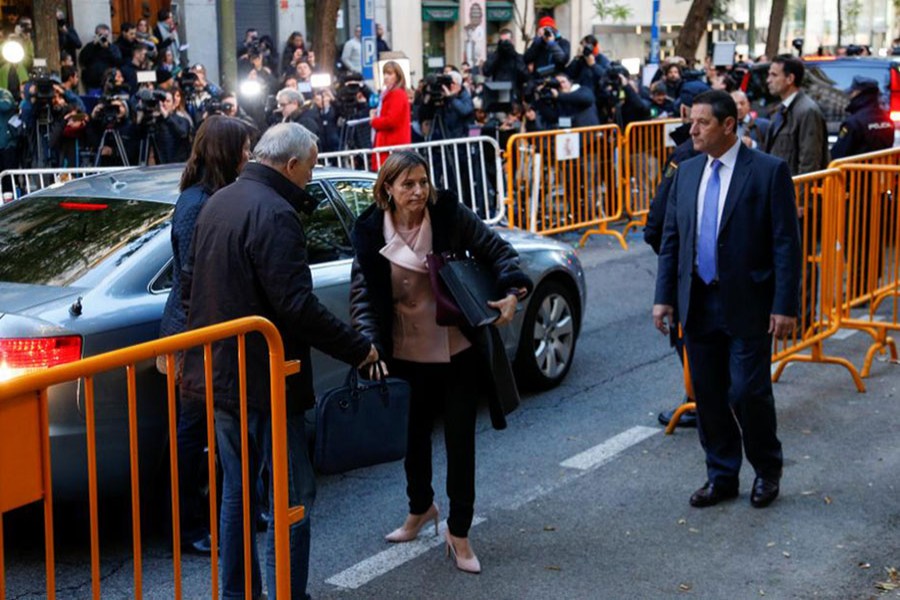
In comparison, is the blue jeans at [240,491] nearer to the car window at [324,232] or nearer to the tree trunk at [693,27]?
the car window at [324,232]

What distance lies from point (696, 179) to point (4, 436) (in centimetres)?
359

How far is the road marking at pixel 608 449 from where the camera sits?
269 inches

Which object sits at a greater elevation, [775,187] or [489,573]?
[775,187]

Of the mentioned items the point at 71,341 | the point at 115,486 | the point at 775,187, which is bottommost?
the point at 115,486

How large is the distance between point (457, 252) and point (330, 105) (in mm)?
10825

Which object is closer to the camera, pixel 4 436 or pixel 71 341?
pixel 4 436

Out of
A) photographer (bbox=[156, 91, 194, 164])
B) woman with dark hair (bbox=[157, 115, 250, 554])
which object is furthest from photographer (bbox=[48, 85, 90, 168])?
woman with dark hair (bbox=[157, 115, 250, 554])

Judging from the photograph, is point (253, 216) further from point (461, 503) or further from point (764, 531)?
point (764, 531)

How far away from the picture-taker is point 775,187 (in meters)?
5.82

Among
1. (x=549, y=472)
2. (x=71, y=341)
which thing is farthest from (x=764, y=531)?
(x=71, y=341)

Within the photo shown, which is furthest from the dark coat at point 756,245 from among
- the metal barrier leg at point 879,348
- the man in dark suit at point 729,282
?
the metal barrier leg at point 879,348

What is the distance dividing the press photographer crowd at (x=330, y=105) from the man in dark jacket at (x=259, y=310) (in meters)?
7.89

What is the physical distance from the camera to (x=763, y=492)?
20.1 feet

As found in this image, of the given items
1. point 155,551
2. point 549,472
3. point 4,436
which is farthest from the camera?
point 549,472
